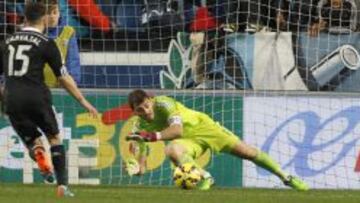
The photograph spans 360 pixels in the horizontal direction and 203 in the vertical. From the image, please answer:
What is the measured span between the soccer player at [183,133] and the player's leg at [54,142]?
1.22 m

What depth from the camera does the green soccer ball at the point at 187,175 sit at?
37.8ft

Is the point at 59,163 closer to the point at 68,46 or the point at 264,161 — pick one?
the point at 264,161

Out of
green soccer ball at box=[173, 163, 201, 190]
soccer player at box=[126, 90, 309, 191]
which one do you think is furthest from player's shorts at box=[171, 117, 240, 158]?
green soccer ball at box=[173, 163, 201, 190]

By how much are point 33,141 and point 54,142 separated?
30 centimetres

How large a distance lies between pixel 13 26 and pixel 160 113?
4.03 meters

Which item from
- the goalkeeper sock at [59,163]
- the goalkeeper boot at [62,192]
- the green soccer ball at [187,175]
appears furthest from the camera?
the green soccer ball at [187,175]

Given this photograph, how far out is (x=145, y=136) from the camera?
11.4 m

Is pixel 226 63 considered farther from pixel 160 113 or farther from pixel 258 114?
pixel 160 113

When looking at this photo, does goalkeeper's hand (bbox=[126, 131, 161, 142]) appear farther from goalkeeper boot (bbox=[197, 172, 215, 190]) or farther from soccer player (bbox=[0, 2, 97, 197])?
soccer player (bbox=[0, 2, 97, 197])

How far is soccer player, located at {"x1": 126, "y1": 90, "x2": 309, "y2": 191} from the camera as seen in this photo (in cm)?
1168

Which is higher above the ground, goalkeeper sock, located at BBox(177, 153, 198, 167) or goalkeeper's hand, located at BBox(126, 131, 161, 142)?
goalkeeper's hand, located at BBox(126, 131, 161, 142)

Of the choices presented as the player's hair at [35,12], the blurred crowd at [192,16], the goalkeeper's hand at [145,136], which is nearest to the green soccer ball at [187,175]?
the goalkeeper's hand at [145,136]

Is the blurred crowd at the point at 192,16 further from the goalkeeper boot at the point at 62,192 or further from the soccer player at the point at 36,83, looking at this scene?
the goalkeeper boot at the point at 62,192

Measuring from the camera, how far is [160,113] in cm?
1205
